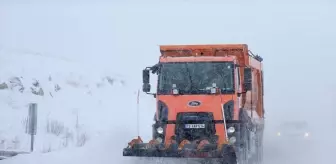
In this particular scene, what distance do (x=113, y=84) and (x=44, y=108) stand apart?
697 inches

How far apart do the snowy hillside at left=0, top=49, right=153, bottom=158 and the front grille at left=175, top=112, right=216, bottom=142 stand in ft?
12.8

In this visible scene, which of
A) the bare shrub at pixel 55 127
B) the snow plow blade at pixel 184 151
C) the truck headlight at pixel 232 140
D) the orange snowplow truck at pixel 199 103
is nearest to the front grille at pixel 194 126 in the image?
the orange snowplow truck at pixel 199 103

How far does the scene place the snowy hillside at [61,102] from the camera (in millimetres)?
22062

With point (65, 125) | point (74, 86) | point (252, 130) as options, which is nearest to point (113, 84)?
point (74, 86)

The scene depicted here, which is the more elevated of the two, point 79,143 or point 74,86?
point 74,86

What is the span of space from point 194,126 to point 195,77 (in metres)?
1.23

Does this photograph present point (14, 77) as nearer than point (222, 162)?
No

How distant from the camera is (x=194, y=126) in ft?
46.4

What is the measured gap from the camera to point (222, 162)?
42.7 ft

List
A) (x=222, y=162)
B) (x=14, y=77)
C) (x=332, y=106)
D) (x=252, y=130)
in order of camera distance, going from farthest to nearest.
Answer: (x=332, y=106) < (x=14, y=77) < (x=252, y=130) < (x=222, y=162)

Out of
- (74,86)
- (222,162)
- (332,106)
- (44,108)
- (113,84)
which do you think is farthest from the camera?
(113,84)

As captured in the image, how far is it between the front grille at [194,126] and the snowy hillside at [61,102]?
3.91 metres

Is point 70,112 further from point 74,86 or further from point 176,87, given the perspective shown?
point 176,87

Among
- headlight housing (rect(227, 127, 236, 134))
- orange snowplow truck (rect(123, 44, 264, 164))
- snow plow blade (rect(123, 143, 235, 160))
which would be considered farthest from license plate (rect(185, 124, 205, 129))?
snow plow blade (rect(123, 143, 235, 160))
